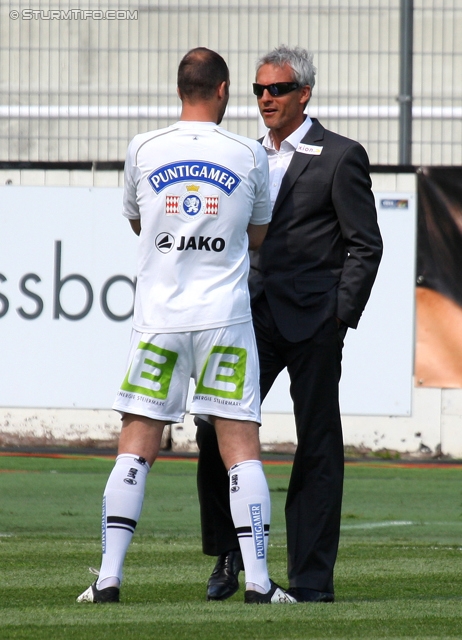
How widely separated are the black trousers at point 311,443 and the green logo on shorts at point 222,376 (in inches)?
15.4

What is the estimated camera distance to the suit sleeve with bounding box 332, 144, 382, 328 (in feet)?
15.3

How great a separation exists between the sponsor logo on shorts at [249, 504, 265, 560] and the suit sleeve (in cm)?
77

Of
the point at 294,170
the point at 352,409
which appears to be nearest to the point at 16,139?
the point at 352,409

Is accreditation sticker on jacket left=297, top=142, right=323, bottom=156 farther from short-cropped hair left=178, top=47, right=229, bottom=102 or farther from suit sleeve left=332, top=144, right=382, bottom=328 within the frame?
short-cropped hair left=178, top=47, right=229, bottom=102

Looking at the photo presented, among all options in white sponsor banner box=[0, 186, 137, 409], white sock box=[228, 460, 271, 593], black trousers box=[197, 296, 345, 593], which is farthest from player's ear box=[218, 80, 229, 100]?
white sponsor banner box=[0, 186, 137, 409]

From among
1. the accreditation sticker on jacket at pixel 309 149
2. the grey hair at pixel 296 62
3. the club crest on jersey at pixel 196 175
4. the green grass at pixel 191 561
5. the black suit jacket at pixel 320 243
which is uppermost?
the grey hair at pixel 296 62

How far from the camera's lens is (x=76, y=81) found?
11.8 metres

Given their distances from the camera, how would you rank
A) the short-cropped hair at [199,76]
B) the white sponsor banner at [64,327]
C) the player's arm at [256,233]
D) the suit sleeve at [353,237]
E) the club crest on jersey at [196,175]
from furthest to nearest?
1. the white sponsor banner at [64,327]
2. the suit sleeve at [353,237]
3. the player's arm at [256,233]
4. the short-cropped hair at [199,76]
5. the club crest on jersey at [196,175]

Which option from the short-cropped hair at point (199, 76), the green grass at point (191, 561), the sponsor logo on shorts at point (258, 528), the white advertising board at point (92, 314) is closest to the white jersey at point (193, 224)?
the short-cropped hair at point (199, 76)

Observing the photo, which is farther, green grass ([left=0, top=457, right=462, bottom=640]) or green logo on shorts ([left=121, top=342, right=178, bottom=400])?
green logo on shorts ([left=121, top=342, right=178, bottom=400])

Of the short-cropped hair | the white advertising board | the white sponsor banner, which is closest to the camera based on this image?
the short-cropped hair

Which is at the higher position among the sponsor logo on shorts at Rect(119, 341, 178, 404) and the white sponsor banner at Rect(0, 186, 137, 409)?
the sponsor logo on shorts at Rect(119, 341, 178, 404)

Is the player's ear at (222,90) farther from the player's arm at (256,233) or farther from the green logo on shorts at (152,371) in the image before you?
the green logo on shorts at (152,371)

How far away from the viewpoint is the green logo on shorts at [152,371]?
14.1 ft
